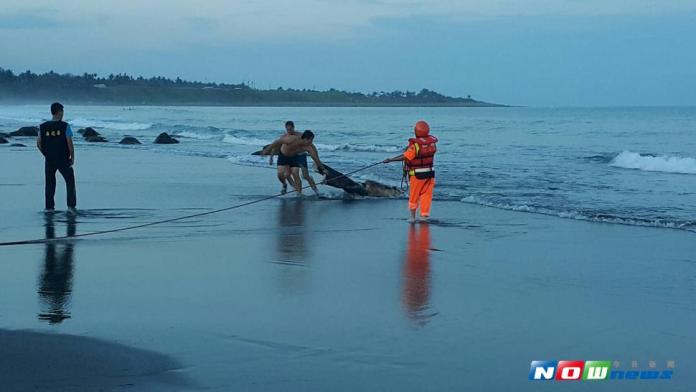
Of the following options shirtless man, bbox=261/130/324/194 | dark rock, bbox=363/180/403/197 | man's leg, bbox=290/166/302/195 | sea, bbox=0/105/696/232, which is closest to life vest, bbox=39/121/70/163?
shirtless man, bbox=261/130/324/194

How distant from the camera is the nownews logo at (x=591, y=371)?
5.75 m

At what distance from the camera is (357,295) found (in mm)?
8031

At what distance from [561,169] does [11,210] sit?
16455mm

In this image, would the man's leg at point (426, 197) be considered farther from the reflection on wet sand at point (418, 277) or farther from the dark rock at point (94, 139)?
the dark rock at point (94, 139)

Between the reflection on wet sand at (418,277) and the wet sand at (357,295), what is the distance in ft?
0.08

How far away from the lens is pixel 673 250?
11.0m

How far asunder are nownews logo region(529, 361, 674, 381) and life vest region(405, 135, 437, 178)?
24.1ft

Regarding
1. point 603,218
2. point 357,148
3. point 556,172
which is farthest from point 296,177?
point 357,148

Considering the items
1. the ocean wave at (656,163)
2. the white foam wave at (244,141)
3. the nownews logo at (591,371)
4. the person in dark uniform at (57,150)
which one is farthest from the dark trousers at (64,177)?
the white foam wave at (244,141)

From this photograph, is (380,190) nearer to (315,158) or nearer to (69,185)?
(315,158)

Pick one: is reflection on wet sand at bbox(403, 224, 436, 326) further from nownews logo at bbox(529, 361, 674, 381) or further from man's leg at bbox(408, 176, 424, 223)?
nownews logo at bbox(529, 361, 674, 381)

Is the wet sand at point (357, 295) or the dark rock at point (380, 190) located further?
the dark rock at point (380, 190)

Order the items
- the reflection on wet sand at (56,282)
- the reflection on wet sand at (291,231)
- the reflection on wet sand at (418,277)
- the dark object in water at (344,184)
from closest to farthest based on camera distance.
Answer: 1. the reflection on wet sand at (56,282)
2. the reflection on wet sand at (418,277)
3. the reflection on wet sand at (291,231)
4. the dark object in water at (344,184)

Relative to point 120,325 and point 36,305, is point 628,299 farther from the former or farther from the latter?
point 36,305
